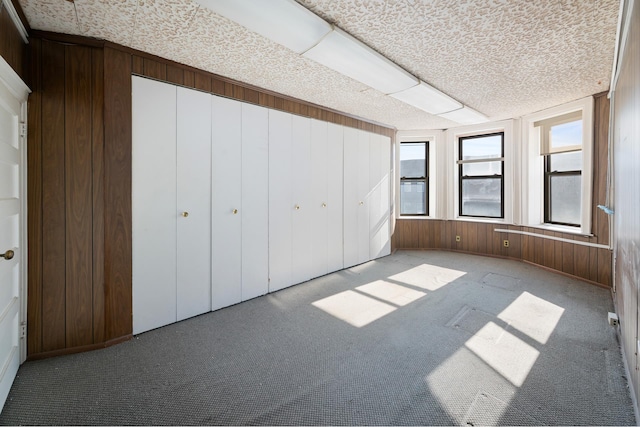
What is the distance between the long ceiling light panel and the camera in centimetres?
178

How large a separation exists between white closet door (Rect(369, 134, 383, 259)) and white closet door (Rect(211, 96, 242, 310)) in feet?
8.17

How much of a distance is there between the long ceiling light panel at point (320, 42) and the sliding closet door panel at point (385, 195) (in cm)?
166

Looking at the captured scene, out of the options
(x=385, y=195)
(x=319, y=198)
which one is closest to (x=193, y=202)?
(x=319, y=198)

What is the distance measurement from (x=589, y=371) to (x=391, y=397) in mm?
1420

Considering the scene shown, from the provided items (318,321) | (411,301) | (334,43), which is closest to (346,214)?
(411,301)

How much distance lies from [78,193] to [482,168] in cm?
593

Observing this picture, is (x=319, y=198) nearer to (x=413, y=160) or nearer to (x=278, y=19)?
(x=278, y=19)

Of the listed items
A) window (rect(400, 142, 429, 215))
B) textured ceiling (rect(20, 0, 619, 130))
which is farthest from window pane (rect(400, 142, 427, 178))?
textured ceiling (rect(20, 0, 619, 130))

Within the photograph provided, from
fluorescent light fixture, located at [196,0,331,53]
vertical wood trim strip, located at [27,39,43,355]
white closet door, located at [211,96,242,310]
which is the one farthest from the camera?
white closet door, located at [211,96,242,310]

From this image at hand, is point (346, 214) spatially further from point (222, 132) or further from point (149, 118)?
point (149, 118)

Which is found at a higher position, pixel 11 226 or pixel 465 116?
pixel 465 116

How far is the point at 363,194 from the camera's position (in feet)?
15.4

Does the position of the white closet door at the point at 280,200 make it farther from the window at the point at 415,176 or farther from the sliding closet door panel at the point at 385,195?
the window at the point at 415,176

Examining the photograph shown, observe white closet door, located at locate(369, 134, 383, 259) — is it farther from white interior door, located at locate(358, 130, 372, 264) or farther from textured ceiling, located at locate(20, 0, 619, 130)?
textured ceiling, located at locate(20, 0, 619, 130)
